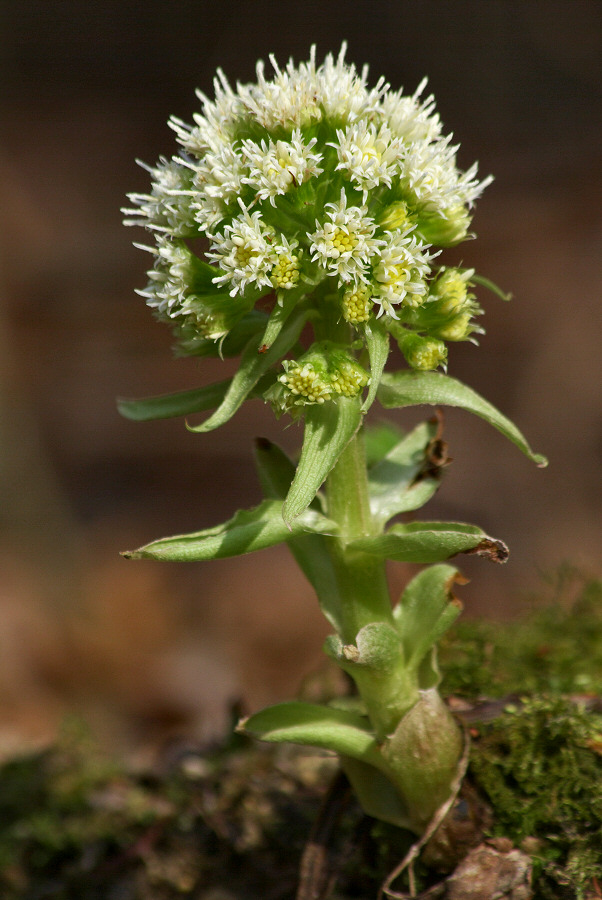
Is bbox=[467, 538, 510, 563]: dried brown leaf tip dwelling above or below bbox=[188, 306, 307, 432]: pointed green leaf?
below

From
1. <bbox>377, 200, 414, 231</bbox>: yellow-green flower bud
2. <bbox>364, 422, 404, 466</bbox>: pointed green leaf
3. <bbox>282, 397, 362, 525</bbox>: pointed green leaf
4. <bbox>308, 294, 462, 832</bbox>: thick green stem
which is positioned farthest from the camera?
<bbox>364, 422, 404, 466</bbox>: pointed green leaf

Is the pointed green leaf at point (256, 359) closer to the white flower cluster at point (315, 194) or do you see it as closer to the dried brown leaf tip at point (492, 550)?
the white flower cluster at point (315, 194)

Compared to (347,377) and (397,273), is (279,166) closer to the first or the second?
(397,273)

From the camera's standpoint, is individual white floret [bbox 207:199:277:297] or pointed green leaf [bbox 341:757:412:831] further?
pointed green leaf [bbox 341:757:412:831]

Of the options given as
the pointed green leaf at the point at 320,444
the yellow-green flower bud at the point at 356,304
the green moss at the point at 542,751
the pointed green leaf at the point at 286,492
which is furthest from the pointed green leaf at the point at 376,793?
the yellow-green flower bud at the point at 356,304

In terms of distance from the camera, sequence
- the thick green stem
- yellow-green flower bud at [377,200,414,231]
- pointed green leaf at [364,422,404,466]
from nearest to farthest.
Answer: yellow-green flower bud at [377,200,414,231], the thick green stem, pointed green leaf at [364,422,404,466]

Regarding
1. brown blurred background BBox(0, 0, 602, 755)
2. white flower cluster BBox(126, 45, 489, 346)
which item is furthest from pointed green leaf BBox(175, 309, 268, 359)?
brown blurred background BBox(0, 0, 602, 755)

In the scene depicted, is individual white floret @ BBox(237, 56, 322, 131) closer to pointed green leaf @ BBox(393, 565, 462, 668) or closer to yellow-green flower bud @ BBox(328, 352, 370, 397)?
yellow-green flower bud @ BBox(328, 352, 370, 397)

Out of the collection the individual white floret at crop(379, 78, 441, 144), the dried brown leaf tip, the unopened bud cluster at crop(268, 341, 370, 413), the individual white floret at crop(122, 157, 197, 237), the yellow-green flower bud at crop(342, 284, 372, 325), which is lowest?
the dried brown leaf tip
